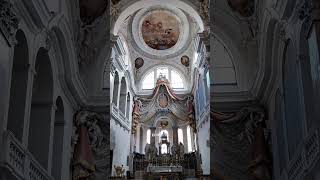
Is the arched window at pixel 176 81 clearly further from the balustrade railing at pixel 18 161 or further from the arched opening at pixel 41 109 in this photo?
the balustrade railing at pixel 18 161

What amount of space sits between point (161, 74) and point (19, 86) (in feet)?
7.91

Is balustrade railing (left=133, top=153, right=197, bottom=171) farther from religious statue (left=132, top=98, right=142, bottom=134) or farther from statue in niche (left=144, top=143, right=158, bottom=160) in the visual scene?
religious statue (left=132, top=98, right=142, bottom=134)

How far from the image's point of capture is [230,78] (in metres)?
11.3

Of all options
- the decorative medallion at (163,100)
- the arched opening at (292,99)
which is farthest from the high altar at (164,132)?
the arched opening at (292,99)

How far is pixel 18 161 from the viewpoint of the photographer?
8.13m

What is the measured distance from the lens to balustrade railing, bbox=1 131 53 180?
24.3ft

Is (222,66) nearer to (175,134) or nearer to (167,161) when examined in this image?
(175,134)

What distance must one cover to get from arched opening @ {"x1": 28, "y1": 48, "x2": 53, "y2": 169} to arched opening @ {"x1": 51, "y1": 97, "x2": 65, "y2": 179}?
1.06 feet

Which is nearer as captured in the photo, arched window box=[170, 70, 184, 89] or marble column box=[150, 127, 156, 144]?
marble column box=[150, 127, 156, 144]

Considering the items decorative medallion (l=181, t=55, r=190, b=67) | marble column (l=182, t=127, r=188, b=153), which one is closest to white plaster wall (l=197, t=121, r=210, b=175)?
marble column (l=182, t=127, r=188, b=153)

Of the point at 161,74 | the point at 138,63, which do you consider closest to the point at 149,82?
the point at 161,74

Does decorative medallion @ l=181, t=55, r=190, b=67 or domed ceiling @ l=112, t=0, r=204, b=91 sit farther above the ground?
domed ceiling @ l=112, t=0, r=204, b=91

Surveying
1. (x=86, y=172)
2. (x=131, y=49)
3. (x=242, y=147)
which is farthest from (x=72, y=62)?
(x=242, y=147)

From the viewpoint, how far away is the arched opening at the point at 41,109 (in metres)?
10.3
